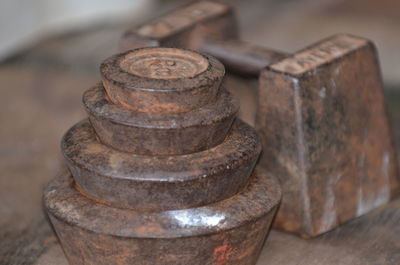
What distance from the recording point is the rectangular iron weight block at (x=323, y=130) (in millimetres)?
1538

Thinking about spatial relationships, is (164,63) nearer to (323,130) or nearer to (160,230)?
(160,230)

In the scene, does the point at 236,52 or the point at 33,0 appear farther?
the point at 33,0

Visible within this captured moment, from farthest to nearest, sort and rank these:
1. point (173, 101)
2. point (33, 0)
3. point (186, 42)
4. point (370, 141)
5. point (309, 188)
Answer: point (33, 0), point (186, 42), point (370, 141), point (309, 188), point (173, 101)

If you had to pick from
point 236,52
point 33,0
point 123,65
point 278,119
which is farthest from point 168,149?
point 33,0

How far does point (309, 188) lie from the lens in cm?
155

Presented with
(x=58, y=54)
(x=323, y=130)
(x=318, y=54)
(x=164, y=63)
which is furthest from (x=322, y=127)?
(x=58, y=54)

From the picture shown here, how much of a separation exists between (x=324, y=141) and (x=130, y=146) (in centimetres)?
45

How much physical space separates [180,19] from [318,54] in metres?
0.39

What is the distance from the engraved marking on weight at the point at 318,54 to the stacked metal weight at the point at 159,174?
24 centimetres

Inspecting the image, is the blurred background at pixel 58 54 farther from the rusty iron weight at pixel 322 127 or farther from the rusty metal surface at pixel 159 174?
the rusty iron weight at pixel 322 127

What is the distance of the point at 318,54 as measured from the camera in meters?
1.60

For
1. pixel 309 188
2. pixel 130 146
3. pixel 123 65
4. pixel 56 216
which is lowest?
pixel 309 188

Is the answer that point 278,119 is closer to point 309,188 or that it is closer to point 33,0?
point 309,188

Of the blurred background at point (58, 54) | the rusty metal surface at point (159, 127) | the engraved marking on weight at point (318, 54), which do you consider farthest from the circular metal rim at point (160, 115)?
the blurred background at point (58, 54)
